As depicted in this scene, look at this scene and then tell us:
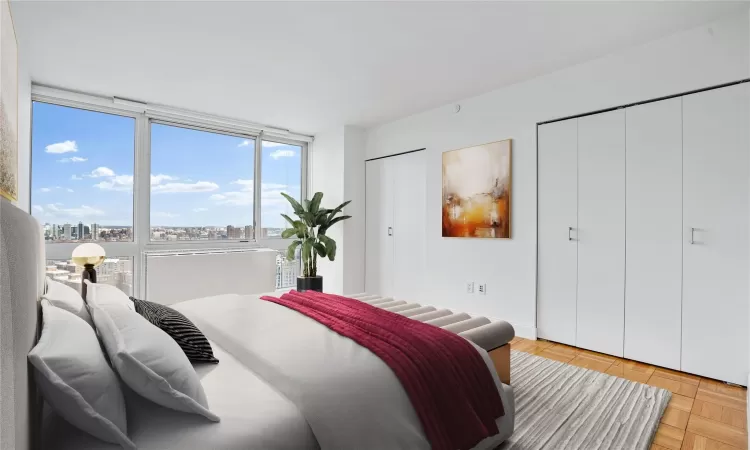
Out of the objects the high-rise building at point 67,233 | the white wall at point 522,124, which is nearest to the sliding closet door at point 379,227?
the white wall at point 522,124

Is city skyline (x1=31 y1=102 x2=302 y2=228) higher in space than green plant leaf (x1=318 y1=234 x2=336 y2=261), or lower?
higher

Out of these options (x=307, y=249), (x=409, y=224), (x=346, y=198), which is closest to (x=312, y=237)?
(x=307, y=249)

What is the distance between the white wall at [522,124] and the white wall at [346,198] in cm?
43

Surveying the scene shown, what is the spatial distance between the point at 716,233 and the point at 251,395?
3.26 m

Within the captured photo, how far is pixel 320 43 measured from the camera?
294cm

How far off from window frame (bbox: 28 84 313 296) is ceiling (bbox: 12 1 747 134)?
16 cm

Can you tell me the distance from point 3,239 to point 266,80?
3.31 metres

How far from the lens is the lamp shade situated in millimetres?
2574

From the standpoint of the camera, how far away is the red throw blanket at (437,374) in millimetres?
1396

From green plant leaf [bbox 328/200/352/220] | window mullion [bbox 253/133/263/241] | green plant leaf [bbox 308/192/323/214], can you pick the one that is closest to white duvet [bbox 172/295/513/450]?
green plant leaf [bbox 328/200/352/220]

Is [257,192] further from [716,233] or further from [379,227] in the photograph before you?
[716,233]

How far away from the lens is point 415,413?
4.47ft

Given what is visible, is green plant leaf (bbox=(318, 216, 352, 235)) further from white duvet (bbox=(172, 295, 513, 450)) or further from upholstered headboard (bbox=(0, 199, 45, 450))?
upholstered headboard (bbox=(0, 199, 45, 450))

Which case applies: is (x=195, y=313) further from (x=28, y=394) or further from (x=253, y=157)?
(x=253, y=157)
